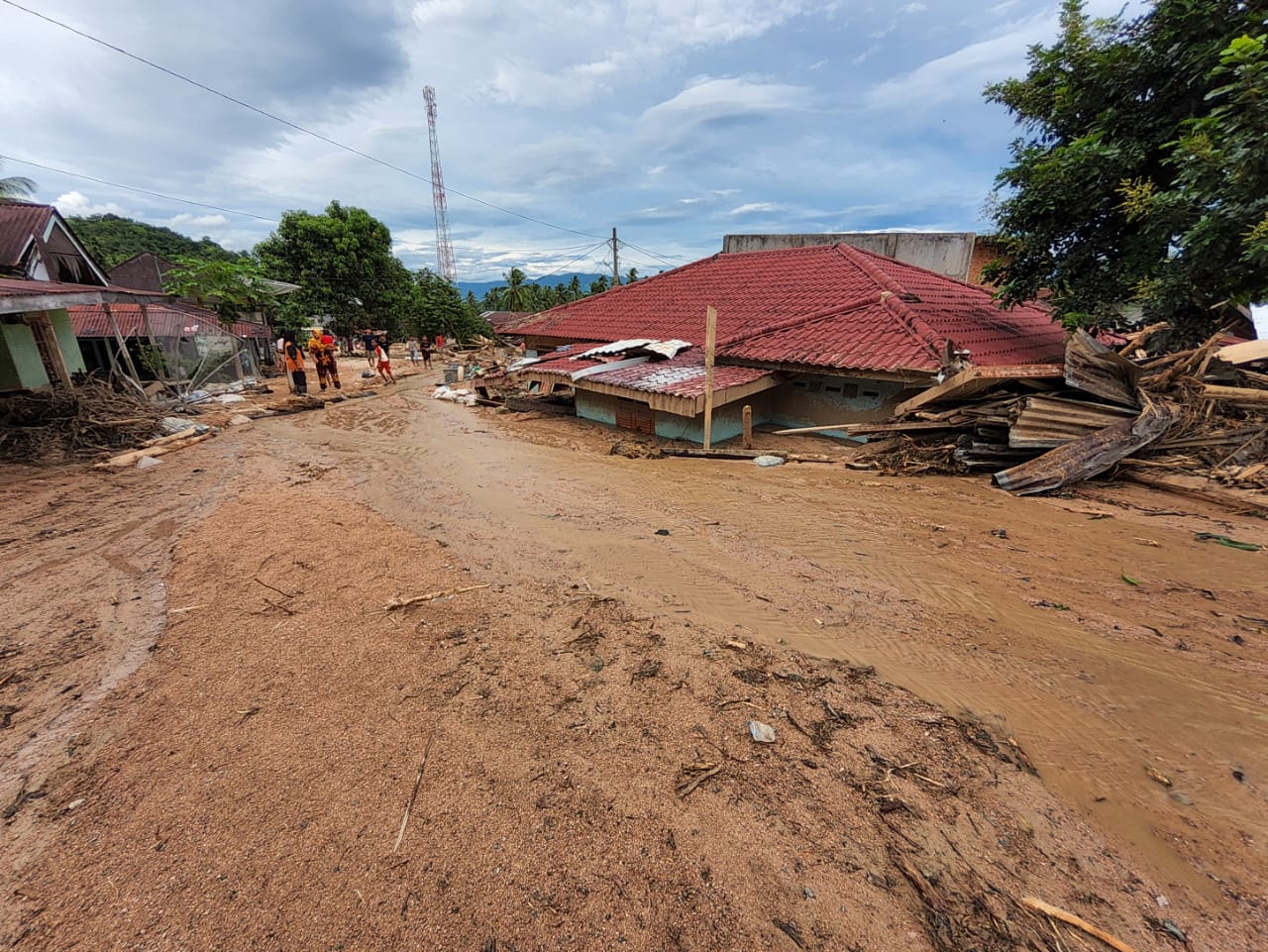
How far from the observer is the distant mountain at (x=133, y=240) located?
132 feet

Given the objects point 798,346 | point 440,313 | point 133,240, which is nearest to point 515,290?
point 440,313

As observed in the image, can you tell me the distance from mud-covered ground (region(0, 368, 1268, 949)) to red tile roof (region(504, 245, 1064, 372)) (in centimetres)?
482

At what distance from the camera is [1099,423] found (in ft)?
22.9

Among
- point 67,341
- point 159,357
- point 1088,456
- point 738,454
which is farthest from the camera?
point 159,357

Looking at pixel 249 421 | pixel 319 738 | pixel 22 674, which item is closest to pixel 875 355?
pixel 319 738

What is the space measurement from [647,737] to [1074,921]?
6.79ft

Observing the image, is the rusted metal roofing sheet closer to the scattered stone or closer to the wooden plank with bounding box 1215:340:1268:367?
the wooden plank with bounding box 1215:340:1268:367

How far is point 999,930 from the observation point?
6.81ft

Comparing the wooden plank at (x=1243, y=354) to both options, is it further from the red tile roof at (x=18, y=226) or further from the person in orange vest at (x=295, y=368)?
the red tile roof at (x=18, y=226)

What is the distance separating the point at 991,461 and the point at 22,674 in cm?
1082

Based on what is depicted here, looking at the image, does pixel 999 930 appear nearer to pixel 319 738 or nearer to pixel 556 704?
pixel 556 704

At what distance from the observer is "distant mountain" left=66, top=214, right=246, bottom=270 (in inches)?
1583

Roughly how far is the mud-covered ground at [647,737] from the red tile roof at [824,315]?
4.82 meters

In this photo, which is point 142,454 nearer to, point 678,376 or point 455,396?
point 455,396
